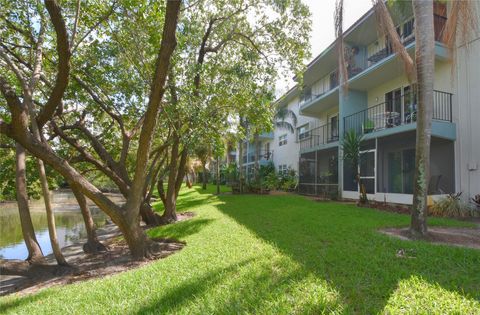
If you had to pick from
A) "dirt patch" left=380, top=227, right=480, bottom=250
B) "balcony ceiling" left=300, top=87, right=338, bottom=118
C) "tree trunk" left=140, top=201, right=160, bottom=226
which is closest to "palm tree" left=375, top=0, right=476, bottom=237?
"dirt patch" left=380, top=227, right=480, bottom=250

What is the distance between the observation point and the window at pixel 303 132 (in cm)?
2366

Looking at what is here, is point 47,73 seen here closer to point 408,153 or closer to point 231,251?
point 231,251

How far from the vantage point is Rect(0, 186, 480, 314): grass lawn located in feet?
11.6

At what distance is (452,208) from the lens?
10.2 meters

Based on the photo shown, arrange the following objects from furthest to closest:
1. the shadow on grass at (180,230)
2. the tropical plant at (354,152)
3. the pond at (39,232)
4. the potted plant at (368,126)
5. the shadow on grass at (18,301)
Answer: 1. the potted plant at (368,126)
2. the tropical plant at (354,152)
3. the pond at (39,232)
4. the shadow on grass at (180,230)
5. the shadow on grass at (18,301)

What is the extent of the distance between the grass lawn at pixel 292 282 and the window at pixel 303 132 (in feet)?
55.6

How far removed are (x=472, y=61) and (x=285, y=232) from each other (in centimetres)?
988

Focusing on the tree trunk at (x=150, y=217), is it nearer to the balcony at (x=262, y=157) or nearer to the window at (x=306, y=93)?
the window at (x=306, y=93)

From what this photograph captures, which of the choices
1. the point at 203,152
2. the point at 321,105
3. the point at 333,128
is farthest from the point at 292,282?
the point at 203,152

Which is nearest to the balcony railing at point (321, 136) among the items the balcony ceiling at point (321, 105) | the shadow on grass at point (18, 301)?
the balcony ceiling at point (321, 105)

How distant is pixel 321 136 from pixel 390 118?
8298mm

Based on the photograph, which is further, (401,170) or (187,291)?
(401,170)

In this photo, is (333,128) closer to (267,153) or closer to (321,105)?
(321,105)

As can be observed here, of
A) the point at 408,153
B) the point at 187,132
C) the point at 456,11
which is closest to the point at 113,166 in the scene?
the point at 187,132
